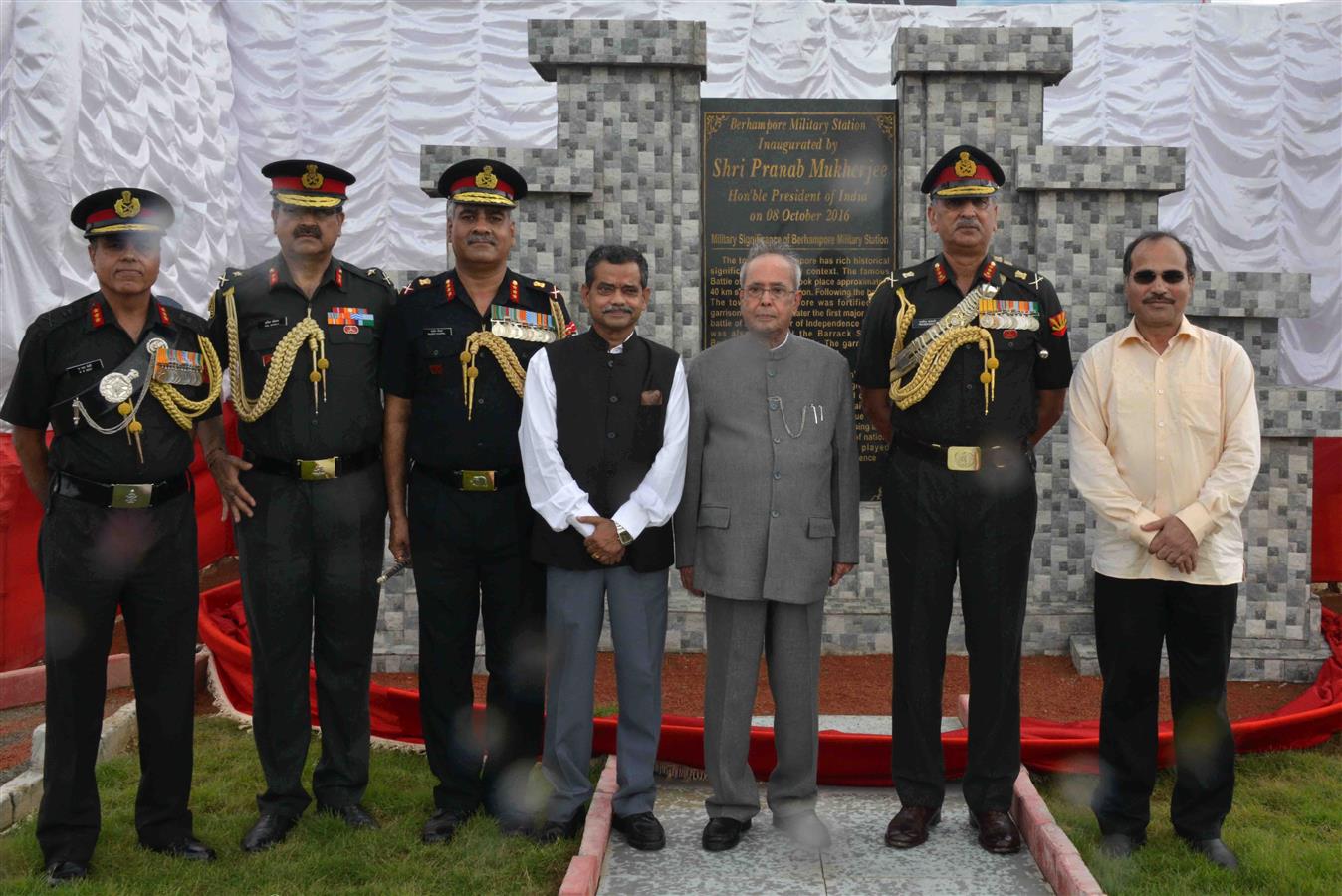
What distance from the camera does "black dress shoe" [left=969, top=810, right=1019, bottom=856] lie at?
389cm

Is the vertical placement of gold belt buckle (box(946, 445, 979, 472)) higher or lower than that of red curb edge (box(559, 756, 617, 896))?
higher

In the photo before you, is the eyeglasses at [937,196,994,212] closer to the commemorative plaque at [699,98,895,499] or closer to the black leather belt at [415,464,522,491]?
the black leather belt at [415,464,522,491]

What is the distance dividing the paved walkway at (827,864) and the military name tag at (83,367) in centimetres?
219

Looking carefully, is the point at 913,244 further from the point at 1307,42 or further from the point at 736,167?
the point at 1307,42

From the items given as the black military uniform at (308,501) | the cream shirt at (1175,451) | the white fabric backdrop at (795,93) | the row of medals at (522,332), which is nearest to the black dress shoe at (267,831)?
the black military uniform at (308,501)

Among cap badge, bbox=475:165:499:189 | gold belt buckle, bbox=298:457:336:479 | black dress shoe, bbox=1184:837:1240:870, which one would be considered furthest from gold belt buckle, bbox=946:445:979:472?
gold belt buckle, bbox=298:457:336:479

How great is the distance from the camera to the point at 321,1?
12.7 meters

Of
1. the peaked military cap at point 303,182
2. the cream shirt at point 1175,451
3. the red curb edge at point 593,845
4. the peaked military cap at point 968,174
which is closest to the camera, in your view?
the red curb edge at point 593,845

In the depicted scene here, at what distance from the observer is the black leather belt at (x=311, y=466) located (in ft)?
13.4

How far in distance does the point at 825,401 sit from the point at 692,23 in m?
3.24

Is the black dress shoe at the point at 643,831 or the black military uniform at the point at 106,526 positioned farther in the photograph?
the black dress shoe at the point at 643,831

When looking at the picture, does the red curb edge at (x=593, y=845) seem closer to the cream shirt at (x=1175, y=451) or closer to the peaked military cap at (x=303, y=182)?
the cream shirt at (x=1175, y=451)

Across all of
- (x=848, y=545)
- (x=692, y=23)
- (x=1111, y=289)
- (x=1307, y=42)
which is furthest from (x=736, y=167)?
(x=1307, y=42)

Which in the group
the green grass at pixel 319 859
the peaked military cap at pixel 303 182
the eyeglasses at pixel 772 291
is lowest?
the green grass at pixel 319 859
